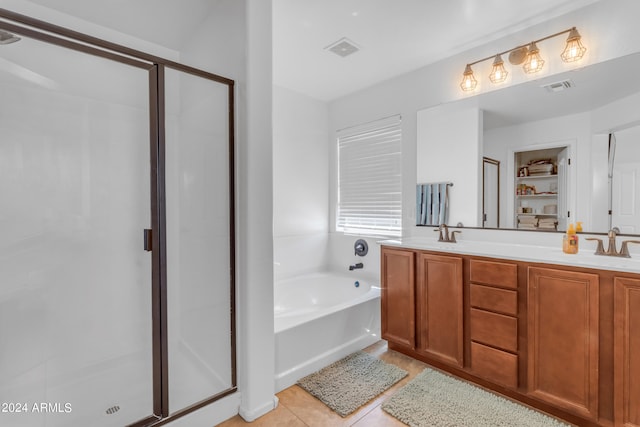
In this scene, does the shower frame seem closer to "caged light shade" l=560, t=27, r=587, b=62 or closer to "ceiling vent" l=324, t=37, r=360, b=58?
"ceiling vent" l=324, t=37, r=360, b=58

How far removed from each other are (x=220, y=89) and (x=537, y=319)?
229 cm

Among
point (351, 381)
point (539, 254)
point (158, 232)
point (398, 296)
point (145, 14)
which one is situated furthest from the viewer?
point (398, 296)

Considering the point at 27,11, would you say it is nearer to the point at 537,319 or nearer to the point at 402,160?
the point at 402,160

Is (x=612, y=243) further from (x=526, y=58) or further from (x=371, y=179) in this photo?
(x=371, y=179)

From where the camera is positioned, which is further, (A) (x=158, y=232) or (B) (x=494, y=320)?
(B) (x=494, y=320)

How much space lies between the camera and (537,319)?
5.88 ft

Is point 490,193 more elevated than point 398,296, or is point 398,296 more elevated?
point 490,193

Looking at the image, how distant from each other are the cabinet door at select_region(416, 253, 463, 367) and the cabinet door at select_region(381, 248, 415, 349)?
Result: 2.5 inches

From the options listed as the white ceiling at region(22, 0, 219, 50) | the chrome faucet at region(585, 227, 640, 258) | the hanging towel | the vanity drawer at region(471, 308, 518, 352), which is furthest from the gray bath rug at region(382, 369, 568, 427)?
the white ceiling at region(22, 0, 219, 50)

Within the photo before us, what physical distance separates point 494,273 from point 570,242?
0.52 metres

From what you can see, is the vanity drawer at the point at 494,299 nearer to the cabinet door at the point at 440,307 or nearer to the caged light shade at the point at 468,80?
the cabinet door at the point at 440,307

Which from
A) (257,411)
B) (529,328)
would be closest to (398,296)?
(529,328)

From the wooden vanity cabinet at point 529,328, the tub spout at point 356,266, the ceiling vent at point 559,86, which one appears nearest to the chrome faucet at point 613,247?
the wooden vanity cabinet at point 529,328

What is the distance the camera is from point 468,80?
2494 millimetres
